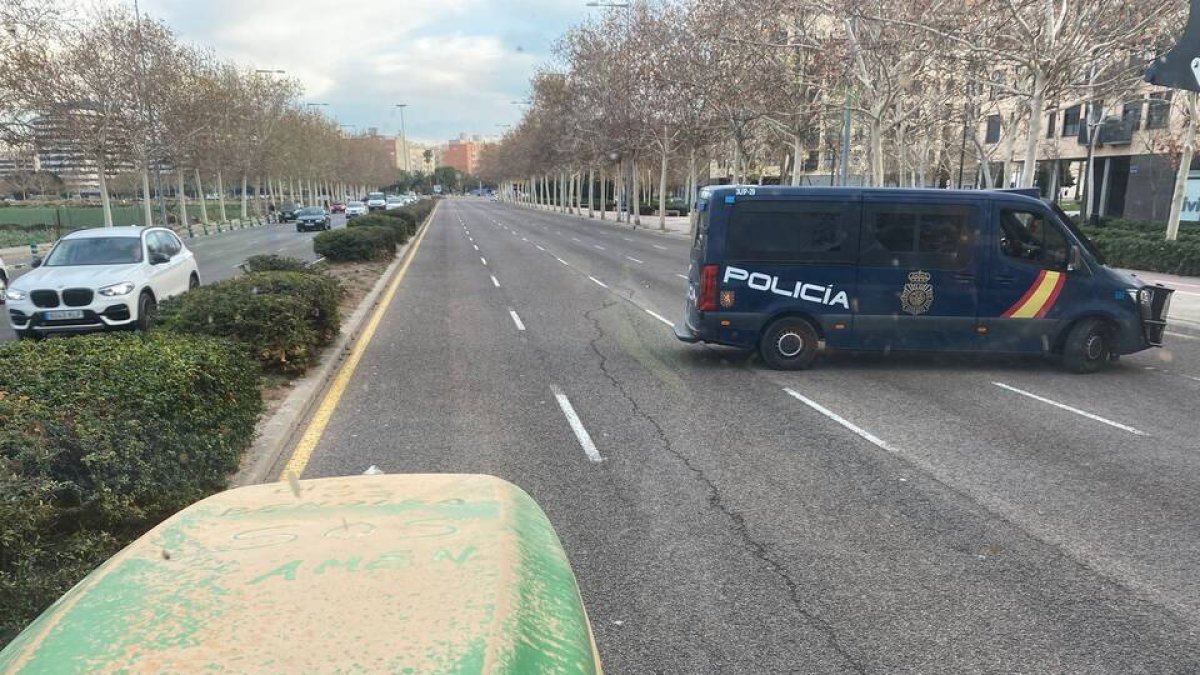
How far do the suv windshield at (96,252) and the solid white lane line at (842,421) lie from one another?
11.4 meters

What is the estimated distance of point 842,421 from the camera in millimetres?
8031

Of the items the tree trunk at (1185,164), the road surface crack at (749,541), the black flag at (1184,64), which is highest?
the black flag at (1184,64)

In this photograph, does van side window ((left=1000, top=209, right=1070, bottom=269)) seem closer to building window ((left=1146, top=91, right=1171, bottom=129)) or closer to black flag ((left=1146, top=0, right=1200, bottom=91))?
black flag ((left=1146, top=0, right=1200, bottom=91))

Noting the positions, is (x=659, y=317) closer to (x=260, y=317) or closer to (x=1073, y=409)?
(x=1073, y=409)

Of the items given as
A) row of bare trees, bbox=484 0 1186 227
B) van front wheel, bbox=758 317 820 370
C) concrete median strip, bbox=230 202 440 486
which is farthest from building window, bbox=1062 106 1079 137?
concrete median strip, bbox=230 202 440 486

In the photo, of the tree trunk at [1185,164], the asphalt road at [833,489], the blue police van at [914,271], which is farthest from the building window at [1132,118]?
the blue police van at [914,271]

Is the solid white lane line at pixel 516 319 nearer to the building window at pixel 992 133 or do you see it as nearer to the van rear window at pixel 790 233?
the van rear window at pixel 790 233

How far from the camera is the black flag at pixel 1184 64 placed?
1502 centimetres

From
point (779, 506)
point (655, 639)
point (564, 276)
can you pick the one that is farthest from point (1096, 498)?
point (564, 276)

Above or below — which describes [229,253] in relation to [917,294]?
below

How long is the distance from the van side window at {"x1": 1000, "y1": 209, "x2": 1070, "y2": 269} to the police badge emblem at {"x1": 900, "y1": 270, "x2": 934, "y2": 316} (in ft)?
3.55

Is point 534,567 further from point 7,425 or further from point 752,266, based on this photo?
point 752,266

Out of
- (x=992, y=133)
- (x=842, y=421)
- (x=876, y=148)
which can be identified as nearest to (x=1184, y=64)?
(x=876, y=148)

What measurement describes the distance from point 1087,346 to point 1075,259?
1.16m
